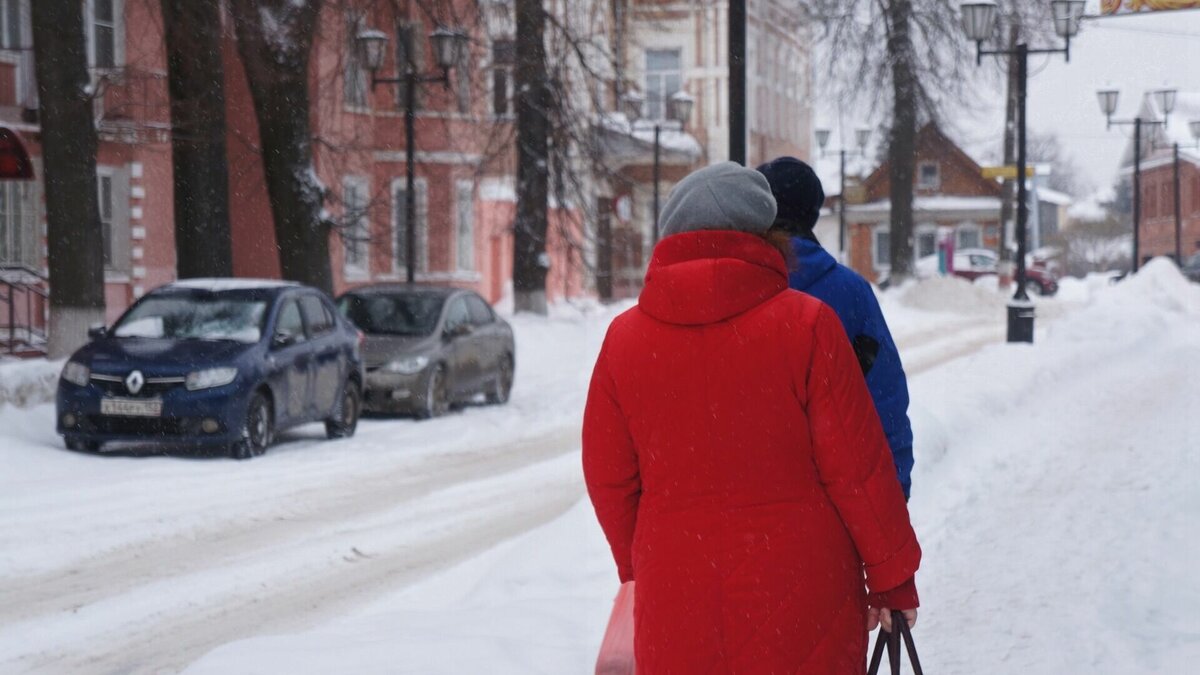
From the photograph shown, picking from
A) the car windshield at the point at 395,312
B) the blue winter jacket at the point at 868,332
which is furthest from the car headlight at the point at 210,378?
the blue winter jacket at the point at 868,332

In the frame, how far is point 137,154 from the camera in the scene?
30.0 m

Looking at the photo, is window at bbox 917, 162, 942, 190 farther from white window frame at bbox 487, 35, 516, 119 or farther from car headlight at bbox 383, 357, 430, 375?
car headlight at bbox 383, 357, 430, 375

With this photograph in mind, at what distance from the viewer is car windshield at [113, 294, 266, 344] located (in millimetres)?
14711

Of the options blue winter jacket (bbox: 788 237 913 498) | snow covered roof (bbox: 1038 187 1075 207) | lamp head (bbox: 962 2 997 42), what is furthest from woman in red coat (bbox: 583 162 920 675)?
snow covered roof (bbox: 1038 187 1075 207)

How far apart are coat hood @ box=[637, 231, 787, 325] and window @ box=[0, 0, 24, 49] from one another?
23835mm

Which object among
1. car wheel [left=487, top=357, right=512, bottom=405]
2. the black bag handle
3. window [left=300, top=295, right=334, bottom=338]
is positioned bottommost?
car wheel [left=487, top=357, right=512, bottom=405]

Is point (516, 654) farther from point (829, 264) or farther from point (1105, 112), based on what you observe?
point (1105, 112)

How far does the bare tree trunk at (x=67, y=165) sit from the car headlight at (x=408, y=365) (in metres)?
3.06

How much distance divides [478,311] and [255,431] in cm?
593

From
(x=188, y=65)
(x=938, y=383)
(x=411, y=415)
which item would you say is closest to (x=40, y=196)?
(x=188, y=65)

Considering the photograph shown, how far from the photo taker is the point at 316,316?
16109 mm

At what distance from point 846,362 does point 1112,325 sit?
79.9 feet

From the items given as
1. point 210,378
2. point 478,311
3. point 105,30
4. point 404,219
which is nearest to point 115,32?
point 105,30

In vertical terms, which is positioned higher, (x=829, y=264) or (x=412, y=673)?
(x=829, y=264)
